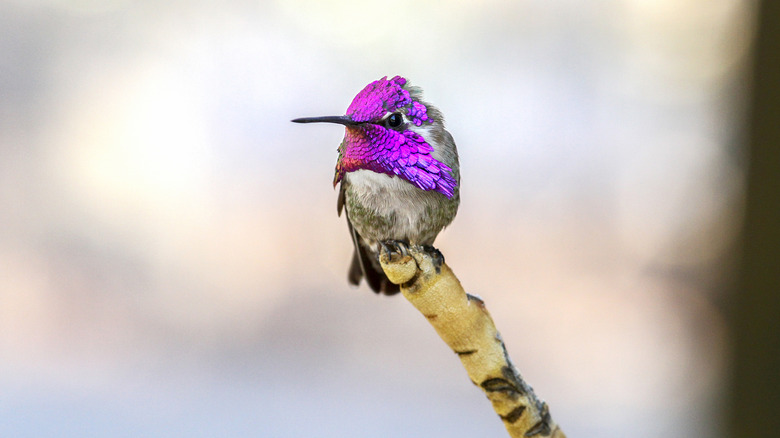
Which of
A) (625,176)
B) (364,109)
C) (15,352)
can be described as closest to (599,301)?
(625,176)

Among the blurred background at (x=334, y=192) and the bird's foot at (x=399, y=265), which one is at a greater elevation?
the blurred background at (x=334, y=192)

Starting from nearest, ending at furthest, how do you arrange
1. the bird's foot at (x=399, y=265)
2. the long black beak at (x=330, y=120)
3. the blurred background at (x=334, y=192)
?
the long black beak at (x=330, y=120)
the bird's foot at (x=399, y=265)
the blurred background at (x=334, y=192)

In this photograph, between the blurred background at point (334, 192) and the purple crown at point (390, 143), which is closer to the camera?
the purple crown at point (390, 143)

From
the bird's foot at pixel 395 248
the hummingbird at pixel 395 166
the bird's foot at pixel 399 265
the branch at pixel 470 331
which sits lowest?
the branch at pixel 470 331

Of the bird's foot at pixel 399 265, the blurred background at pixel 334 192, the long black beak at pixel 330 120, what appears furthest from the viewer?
the blurred background at pixel 334 192

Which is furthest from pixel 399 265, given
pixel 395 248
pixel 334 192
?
pixel 334 192

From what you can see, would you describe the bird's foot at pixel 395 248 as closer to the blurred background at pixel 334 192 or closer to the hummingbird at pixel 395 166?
the hummingbird at pixel 395 166

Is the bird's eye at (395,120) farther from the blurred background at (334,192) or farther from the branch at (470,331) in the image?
the blurred background at (334,192)

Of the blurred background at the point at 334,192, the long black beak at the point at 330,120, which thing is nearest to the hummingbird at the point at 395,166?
the long black beak at the point at 330,120

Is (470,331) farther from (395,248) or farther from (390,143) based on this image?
(390,143)
